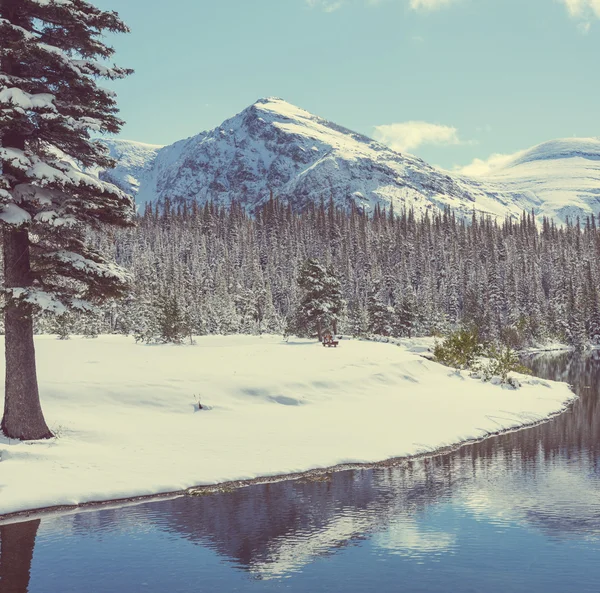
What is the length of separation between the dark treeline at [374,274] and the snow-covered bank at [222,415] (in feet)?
139

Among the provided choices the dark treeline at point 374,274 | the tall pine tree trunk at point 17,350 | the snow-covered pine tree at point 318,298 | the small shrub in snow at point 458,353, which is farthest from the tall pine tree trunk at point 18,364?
the dark treeline at point 374,274

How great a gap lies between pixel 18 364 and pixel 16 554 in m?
6.28

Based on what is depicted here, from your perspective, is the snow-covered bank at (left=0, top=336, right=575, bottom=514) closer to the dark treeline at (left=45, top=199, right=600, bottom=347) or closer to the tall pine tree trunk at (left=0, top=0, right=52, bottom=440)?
the tall pine tree trunk at (left=0, top=0, right=52, bottom=440)

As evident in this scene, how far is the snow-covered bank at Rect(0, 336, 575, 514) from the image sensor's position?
16.9 metres

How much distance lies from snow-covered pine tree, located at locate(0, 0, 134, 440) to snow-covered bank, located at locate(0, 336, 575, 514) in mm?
2157

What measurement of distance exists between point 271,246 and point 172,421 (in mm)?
150145

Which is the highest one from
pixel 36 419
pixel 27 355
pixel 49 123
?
pixel 49 123

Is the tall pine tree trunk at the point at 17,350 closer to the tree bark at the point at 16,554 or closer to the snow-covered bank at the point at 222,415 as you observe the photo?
the snow-covered bank at the point at 222,415

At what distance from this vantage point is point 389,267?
474 feet

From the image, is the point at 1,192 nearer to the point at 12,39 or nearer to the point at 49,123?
the point at 49,123

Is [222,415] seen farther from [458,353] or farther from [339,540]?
[458,353]

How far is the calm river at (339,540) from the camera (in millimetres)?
11695

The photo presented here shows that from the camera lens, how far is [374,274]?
126938 millimetres

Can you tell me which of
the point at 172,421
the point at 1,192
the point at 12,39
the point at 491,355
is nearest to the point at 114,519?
the point at 172,421
